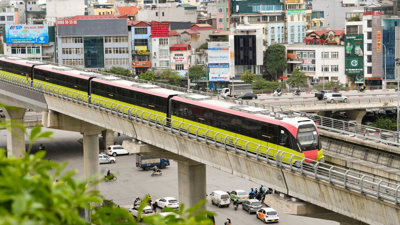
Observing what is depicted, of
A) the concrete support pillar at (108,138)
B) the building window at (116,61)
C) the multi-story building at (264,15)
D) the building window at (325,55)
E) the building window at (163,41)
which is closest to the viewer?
the concrete support pillar at (108,138)

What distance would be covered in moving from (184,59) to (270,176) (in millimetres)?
75832

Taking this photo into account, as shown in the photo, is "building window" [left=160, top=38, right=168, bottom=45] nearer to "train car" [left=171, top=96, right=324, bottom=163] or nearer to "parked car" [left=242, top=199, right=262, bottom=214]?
"parked car" [left=242, top=199, right=262, bottom=214]

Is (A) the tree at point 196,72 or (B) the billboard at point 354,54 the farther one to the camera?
Result: (A) the tree at point 196,72

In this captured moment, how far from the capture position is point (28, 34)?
102 metres

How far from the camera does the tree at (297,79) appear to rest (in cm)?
9431

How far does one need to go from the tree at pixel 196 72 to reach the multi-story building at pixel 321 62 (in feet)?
39.9

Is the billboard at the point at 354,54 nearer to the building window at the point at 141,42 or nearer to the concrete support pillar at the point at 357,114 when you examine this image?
the building window at the point at 141,42

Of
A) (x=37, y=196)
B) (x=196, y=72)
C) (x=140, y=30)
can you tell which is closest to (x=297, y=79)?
(x=196, y=72)

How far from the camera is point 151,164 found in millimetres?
59094

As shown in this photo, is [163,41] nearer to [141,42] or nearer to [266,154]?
[141,42]

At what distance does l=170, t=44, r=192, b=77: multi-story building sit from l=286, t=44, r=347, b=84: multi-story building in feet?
45.6

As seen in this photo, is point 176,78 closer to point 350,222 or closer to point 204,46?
point 204,46

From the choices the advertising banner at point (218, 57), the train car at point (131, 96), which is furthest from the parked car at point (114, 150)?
the advertising banner at point (218, 57)

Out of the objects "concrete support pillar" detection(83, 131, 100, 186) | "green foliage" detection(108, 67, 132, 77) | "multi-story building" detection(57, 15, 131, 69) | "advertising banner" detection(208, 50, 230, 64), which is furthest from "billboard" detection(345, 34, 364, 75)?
"concrete support pillar" detection(83, 131, 100, 186)
